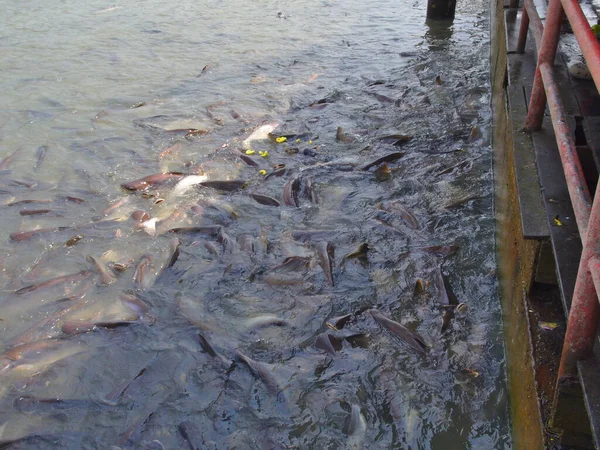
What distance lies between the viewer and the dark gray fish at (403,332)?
4055 mm

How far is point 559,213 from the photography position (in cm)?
335

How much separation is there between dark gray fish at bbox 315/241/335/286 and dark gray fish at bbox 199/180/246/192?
58.1 inches

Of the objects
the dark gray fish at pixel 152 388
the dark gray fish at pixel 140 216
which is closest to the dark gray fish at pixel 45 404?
the dark gray fish at pixel 152 388

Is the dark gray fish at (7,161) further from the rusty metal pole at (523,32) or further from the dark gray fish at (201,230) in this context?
the rusty metal pole at (523,32)

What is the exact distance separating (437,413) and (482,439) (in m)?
0.31

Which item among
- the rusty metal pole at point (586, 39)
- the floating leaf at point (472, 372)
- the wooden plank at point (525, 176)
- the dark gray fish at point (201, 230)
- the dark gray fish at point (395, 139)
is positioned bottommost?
the dark gray fish at point (201, 230)

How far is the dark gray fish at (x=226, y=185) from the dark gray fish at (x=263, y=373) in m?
2.54

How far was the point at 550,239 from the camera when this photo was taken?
124 inches

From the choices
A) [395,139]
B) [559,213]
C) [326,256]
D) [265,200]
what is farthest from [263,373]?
[395,139]

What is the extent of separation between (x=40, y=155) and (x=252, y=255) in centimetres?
355

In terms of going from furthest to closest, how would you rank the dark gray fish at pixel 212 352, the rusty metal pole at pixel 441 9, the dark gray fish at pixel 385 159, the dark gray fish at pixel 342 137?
the rusty metal pole at pixel 441 9, the dark gray fish at pixel 342 137, the dark gray fish at pixel 385 159, the dark gray fish at pixel 212 352

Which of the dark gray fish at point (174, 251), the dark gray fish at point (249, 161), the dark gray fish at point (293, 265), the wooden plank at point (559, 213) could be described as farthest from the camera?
the dark gray fish at point (249, 161)

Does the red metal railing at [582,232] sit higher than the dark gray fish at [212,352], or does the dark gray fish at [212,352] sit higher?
the red metal railing at [582,232]

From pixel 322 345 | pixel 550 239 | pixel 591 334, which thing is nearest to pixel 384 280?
pixel 322 345
